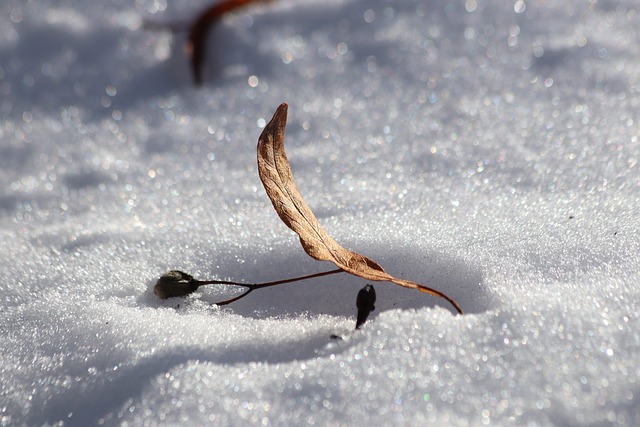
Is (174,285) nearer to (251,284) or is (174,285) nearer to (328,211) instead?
(251,284)

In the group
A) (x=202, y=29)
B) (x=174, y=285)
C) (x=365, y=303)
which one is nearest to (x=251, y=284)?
(x=174, y=285)

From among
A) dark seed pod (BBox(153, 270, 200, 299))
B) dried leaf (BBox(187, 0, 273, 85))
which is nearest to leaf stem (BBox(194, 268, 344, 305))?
dark seed pod (BBox(153, 270, 200, 299))

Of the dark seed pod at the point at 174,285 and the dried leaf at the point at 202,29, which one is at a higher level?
the dried leaf at the point at 202,29

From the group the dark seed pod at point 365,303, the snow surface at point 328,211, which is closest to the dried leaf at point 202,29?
the snow surface at point 328,211

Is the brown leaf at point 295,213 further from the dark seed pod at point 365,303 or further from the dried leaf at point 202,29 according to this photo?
the dried leaf at point 202,29

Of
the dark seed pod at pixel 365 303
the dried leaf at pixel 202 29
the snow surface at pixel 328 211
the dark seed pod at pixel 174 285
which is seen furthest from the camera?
the dried leaf at pixel 202 29
